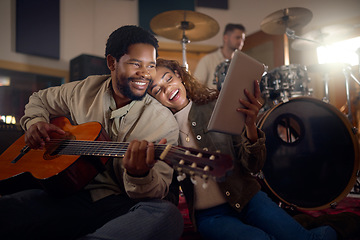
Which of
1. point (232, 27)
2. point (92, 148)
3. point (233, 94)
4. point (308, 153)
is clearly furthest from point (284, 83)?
point (92, 148)

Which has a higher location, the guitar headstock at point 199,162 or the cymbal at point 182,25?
the cymbal at point 182,25

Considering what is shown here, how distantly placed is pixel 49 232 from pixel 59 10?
2.59ft

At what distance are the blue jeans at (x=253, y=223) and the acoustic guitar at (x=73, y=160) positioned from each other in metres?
0.33

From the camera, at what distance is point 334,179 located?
4.05 ft

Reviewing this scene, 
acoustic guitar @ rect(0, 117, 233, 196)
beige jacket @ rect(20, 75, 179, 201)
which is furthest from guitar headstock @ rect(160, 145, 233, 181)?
beige jacket @ rect(20, 75, 179, 201)

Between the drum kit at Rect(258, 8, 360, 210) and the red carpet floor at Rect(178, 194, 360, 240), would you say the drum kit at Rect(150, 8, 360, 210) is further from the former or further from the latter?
the red carpet floor at Rect(178, 194, 360, 240)

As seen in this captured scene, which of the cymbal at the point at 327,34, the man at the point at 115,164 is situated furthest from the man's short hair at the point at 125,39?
the cymbal at the point at 327,34

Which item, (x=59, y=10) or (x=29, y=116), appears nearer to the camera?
(x=29, y=116)

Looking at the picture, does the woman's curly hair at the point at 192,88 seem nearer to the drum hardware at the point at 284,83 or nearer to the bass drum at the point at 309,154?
the bass drum at the point at 309,154

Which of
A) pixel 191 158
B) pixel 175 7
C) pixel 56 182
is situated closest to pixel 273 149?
pixel 191 158

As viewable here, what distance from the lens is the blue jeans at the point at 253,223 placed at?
2.53 feet

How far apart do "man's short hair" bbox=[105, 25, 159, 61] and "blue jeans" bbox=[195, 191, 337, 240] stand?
577 millimetres

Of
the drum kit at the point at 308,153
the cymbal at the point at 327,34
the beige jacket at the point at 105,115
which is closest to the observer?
the beige jacket at the point at 105,115

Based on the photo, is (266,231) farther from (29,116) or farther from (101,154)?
(29,116)
